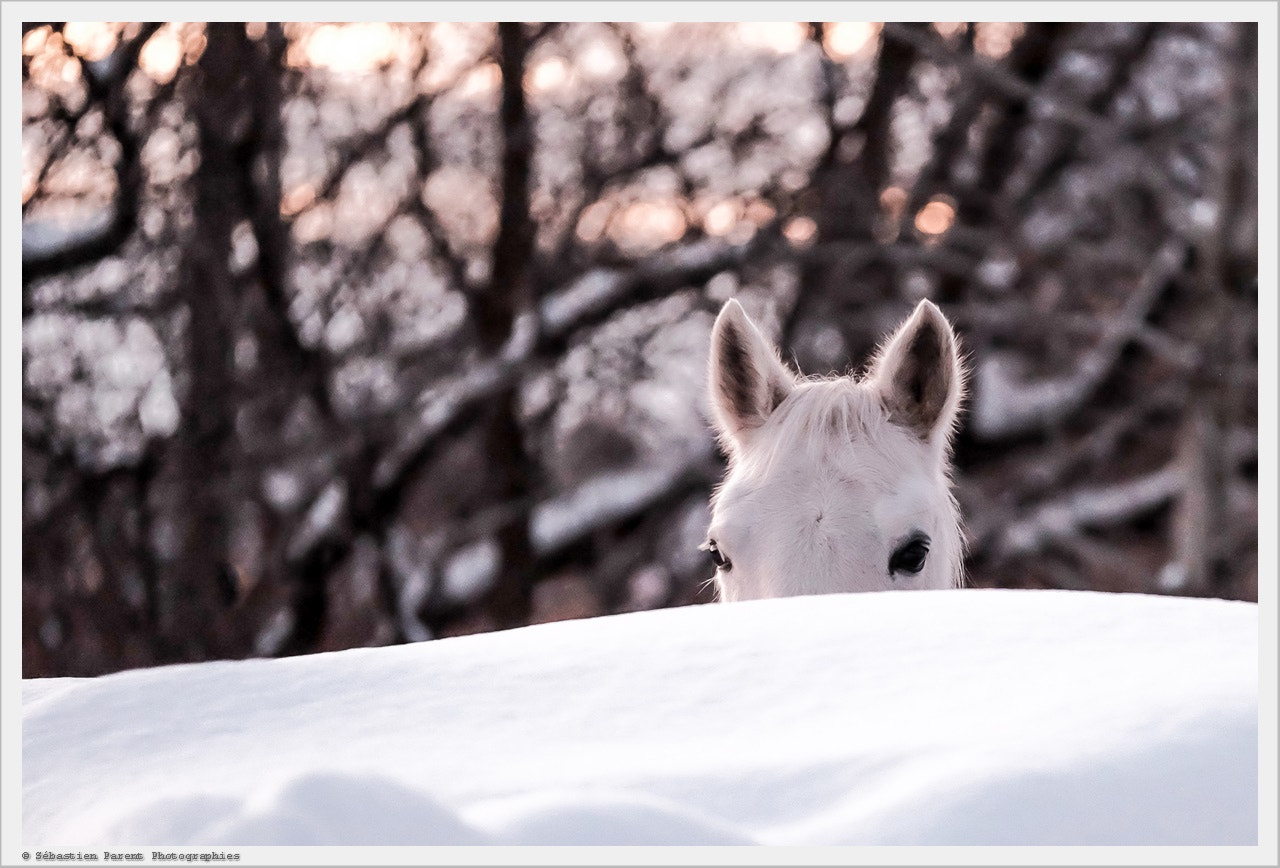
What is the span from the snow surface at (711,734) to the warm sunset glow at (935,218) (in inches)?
284

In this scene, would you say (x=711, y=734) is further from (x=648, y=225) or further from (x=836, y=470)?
(x=648, y=225)

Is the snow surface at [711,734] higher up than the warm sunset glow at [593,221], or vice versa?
the warm sunset glow at [593,221]

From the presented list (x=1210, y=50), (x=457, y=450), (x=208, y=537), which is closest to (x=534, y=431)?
(x=457, y=450)

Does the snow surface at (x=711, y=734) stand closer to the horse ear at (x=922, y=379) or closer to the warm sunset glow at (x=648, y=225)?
the horse ear at (x=922, y=379)

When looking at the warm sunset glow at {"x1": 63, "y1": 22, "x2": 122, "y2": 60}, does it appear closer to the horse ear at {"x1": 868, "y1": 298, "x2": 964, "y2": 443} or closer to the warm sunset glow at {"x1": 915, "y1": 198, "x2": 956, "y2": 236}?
the horse ear at {"x1": 868, "y1": 298, "x2": 964, "y2": 443}

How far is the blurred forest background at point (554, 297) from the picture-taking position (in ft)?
19.9

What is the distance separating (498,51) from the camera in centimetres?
689

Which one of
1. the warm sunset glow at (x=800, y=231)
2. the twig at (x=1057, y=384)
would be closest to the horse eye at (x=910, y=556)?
the twig at (x=1057, y=384)

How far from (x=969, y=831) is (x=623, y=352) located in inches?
260

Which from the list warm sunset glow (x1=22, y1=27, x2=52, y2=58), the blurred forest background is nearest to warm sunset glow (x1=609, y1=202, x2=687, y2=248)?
the blurred forest background

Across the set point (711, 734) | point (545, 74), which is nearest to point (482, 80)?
point (545, 74)

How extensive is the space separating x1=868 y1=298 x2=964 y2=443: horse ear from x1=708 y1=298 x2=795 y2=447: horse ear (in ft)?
0.93

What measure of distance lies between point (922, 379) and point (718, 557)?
712 millimetres

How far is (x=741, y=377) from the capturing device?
10.2ft
